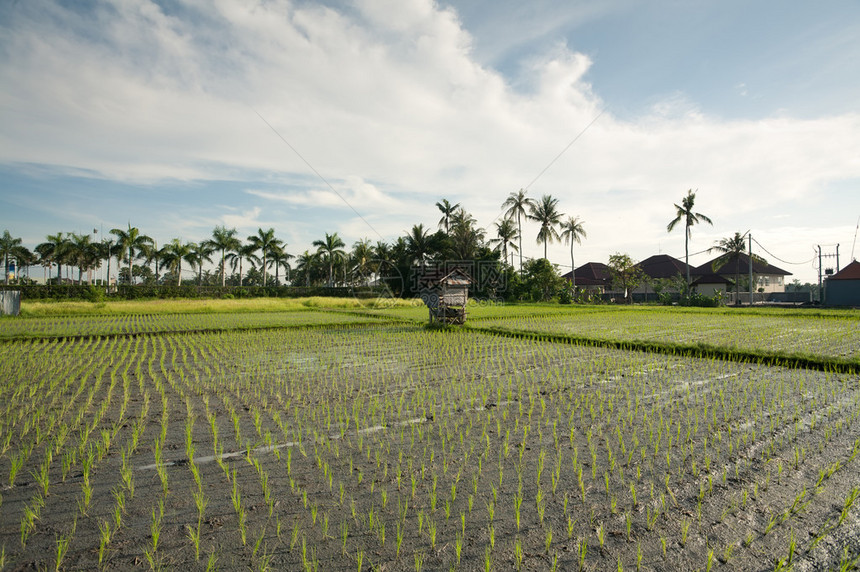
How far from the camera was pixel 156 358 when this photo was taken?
10508 millimetres

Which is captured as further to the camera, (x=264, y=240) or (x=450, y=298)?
(x=264, y=240)

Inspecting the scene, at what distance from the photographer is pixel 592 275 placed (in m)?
53.8

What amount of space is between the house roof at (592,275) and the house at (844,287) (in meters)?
18.9

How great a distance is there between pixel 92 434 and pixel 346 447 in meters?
2.98

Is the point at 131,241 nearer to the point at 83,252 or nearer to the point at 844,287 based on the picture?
the point at 83,252

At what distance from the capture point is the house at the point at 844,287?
31672mm

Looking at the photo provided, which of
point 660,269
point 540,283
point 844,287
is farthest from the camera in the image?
point 660,269

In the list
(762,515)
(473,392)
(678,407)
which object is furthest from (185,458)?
(678,407)

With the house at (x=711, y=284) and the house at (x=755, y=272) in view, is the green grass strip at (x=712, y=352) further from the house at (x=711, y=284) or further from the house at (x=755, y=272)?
the house at (x=711, y=284)

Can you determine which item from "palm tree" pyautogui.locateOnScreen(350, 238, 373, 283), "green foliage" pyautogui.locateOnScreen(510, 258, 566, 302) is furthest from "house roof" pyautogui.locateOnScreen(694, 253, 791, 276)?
"palm tree" pyautogui.locateOnScreen(350, 238, 373, 283)

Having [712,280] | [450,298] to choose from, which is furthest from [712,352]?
[712,280]

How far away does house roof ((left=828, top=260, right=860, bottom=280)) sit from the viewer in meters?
32.1

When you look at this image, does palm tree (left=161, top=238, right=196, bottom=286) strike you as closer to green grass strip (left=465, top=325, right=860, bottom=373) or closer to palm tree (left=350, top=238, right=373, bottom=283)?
palm tree (left=350, top=238, right=373, bottom=283)

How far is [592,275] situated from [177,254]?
45.3 meters
